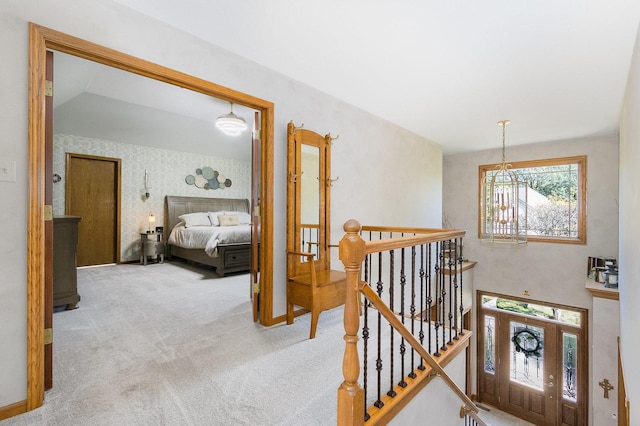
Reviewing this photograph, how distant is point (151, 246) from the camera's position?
6023 millimetres

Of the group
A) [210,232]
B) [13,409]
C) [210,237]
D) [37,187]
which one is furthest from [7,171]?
[210,232]

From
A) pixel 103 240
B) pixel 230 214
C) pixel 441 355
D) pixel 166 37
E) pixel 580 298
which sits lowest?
pixel 580 298

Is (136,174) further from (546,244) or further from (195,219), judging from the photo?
(546,244)

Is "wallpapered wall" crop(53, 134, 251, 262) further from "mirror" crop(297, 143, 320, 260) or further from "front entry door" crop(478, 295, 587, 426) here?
"front entry door" crop(478, 295, 587, 426)

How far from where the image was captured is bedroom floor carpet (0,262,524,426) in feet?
5.35

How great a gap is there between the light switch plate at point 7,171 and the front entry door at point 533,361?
719 centimetres

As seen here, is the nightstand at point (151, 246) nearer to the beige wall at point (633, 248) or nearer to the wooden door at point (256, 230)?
the wooden door at point (256, 230)

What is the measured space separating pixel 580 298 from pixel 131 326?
22.0ft

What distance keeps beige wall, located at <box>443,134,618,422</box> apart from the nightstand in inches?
247

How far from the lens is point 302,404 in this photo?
1.74 metres

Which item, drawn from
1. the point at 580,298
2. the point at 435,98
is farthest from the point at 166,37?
the point at 580,298

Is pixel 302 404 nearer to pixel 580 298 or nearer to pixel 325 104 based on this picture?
pixel 325 104

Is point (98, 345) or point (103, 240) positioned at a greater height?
point (103, 240)

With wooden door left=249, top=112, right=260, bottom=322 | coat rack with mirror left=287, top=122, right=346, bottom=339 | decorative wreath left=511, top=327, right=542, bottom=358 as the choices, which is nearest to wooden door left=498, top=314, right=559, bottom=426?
decorative wreath left=511, top=327, right=542, bottom=358
